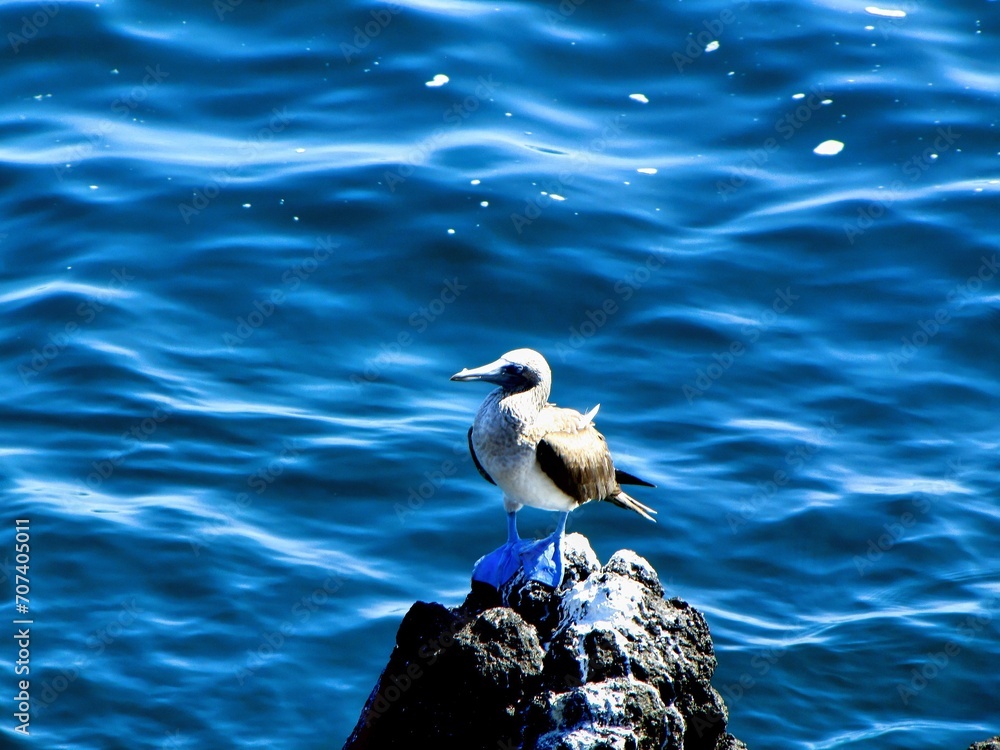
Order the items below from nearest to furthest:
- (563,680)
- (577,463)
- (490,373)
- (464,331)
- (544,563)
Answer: (563,680)
(544,563)
(490,373)
(577,463)
(464,331)

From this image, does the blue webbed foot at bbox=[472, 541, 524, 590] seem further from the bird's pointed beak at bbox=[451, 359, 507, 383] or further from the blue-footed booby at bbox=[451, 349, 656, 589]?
the bird's pointed beak at bbox=[451, 359, 507, 383]

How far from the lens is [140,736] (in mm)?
11211


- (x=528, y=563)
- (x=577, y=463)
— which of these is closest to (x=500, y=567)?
(x=528, y=563)

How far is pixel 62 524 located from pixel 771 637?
6668 millimetres

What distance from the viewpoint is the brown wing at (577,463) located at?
27.3 ft

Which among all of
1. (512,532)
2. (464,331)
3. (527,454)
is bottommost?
(512,532)

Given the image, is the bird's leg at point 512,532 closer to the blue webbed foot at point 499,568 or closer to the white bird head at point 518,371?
the blue webbed foot at point 499,568

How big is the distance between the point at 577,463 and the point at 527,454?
0.34 m

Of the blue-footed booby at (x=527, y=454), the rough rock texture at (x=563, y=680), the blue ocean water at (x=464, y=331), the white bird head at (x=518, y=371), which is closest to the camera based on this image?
the rough rock texture at (x=563, y=680)

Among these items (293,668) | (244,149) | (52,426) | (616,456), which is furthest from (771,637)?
(244,149)

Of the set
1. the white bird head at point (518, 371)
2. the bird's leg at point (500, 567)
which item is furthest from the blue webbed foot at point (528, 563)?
the white bird head at point (518, 371)

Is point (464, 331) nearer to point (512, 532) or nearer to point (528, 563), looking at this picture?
point (512, 532)

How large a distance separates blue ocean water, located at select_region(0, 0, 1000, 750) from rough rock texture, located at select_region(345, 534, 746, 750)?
4.03 meters

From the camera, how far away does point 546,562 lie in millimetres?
8031
